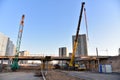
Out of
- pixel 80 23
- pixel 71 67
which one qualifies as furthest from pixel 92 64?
pixel 80 23

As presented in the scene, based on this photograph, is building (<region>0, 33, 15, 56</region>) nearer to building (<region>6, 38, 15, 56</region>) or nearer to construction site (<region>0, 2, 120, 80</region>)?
building (<region>6, 38, 15, 56</region>)

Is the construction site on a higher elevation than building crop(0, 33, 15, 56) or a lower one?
lower

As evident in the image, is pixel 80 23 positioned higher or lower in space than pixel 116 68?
higher

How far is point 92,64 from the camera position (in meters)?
86.1

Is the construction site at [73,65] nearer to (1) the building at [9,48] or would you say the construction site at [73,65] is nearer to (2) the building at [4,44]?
(2) the building at [4,44]

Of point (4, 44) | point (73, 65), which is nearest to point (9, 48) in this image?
point (4, 44)

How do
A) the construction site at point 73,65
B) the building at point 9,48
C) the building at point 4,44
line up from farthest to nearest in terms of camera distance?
the building at point 9,48, the building at point 4,44, the construction site at point 73,65

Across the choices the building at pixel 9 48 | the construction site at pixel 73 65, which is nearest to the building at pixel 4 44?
the building at pixel 9 48

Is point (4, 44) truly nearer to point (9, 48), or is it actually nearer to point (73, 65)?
point (9, 48)

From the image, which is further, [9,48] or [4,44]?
[9,48]

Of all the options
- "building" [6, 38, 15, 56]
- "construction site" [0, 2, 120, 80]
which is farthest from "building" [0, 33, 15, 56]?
"construction site" [0, 2, 120, 80]

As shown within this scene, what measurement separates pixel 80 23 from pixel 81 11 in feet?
13.7

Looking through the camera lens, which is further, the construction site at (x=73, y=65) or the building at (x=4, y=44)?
the building at (x=4, y=44)

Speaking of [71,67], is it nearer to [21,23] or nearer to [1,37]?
[21,23]
